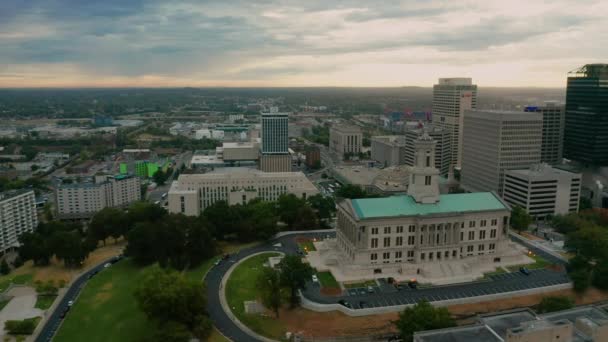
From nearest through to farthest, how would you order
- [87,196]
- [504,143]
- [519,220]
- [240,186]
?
1. [519,220]
2. [504,143]
3. [240,186]
4. [87,196]

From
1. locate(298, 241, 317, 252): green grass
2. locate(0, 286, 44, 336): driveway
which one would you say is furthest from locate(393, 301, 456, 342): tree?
locate(0, 286, 44, 336): driveway

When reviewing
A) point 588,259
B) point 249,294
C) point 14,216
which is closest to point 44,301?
point 249,294

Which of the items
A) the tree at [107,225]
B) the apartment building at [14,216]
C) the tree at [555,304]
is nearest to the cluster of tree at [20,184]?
the apartment building at [14,216]

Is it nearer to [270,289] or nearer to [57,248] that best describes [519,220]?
[270,289]

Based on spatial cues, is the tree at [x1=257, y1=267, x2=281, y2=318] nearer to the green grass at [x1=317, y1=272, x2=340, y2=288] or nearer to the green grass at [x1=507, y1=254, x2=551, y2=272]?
the green grass at [x1=317, y1=272, x2=340, y2=288]

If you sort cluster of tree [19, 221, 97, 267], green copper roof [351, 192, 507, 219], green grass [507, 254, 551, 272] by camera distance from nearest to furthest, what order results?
green copper roof [351, 192, 507, 219], green grass [507, 254, 551, 272], cluster of tree [19, 221, 97, 267]

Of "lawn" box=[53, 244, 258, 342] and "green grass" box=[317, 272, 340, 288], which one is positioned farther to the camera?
"green grass" box=[317, 272, 340, 288]

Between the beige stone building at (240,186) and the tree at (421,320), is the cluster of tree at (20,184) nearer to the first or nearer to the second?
the beige stone building at (240,186)
